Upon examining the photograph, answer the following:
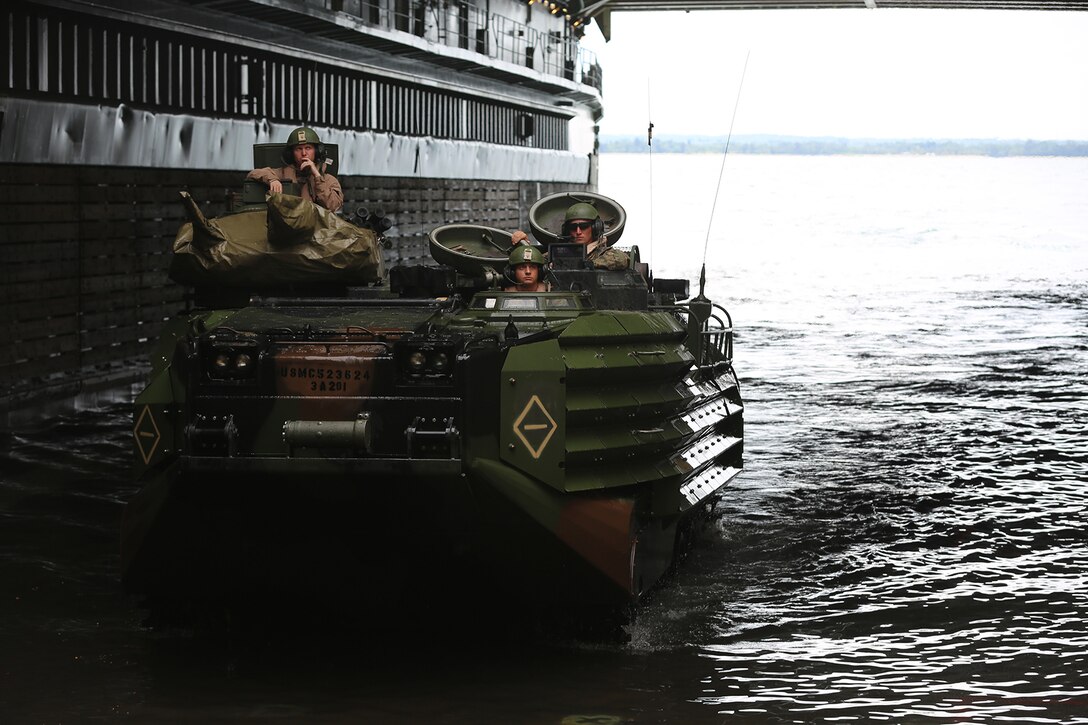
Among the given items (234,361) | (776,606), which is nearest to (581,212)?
(776,606)

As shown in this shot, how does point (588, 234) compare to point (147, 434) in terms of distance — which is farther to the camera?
point (588, 234)

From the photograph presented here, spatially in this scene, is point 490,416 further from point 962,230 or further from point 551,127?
point 962,230

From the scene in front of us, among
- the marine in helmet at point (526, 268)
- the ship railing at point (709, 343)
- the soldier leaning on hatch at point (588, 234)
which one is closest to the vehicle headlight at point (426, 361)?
the marine in helmet at point (526, 268)

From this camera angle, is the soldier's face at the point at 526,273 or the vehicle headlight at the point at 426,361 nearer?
the vehicle headlight at the point at 426,361

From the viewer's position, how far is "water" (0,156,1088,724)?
8562mm

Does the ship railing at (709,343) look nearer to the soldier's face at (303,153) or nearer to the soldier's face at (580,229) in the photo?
the soldier's face at (580,229)

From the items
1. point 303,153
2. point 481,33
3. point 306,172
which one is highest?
point 481,33

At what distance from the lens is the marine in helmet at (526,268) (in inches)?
425

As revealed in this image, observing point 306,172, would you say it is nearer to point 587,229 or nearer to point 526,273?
point 587,229

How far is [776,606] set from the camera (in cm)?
1089

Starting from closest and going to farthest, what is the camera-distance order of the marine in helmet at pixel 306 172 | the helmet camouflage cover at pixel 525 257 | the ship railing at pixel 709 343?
1. the helmet camouflage cover at pixel 525 257
2. the ship railing at pixel 709 343
3. the marine in helmet at pixel 306 172

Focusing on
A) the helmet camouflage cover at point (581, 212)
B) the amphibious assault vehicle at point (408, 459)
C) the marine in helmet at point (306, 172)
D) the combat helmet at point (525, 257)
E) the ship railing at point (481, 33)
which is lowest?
the amphibious assault vehicle at point (408, 459)

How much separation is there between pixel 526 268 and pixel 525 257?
82 mm

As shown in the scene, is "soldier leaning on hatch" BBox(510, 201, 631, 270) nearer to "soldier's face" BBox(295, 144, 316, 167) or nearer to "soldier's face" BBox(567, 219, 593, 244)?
"soldier's face" BBox(567, 219, 593, 244)
